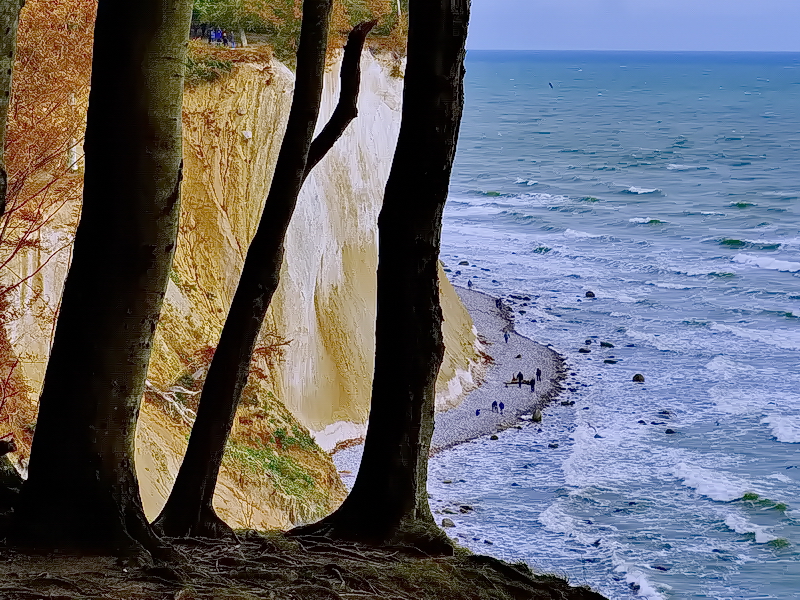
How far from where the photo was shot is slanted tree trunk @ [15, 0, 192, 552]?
413cm

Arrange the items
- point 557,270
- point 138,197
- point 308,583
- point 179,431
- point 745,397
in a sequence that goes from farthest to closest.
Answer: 1. point 557,270
2. point 745,397
3. point 179,431
4. point 308,583
5. point 138,197

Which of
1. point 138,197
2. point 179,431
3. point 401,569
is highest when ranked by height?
point 138,197

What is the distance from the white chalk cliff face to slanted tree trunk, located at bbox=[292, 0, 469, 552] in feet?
22.4

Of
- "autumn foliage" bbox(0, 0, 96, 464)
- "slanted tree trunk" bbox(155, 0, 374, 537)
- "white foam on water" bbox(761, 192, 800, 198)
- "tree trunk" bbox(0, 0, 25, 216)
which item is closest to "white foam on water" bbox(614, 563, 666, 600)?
"autumn foliage" bbox(0, 0, 96, 464)

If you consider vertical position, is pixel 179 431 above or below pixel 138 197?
below

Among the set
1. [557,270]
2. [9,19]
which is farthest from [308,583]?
[557,270]

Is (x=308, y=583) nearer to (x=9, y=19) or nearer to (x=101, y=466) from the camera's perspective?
(x=101, y=466)

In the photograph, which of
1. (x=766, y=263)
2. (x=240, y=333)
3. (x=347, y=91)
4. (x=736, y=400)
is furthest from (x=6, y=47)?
(x=766, y=263)

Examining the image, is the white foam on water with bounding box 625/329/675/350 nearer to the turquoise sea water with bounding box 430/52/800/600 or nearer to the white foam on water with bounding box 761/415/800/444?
the turquoise sea water with bounding box 430/52/800/600

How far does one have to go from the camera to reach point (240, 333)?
6.14 m

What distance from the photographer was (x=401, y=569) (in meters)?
5.17

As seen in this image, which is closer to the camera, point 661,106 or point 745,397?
point 745,397

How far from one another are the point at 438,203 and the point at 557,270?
119 ft

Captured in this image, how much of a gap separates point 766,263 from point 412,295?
37.8 meters
